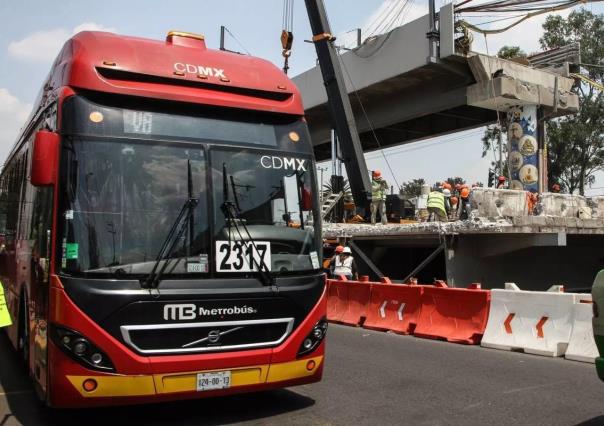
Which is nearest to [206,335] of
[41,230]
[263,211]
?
[263,211]

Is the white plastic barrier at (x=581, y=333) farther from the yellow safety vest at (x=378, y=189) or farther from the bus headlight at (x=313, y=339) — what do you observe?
the yellow safety vest at (x=378, y=189)

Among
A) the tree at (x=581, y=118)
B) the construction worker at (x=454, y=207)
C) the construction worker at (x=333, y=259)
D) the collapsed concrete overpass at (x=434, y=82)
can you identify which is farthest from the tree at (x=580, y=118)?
the construction worker at (x=333, y=259)

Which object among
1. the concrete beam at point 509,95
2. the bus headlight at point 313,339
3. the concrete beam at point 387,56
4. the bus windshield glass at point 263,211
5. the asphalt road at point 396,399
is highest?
the concrete beam at point 387,56

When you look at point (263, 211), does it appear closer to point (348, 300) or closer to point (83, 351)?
point (83, 351)

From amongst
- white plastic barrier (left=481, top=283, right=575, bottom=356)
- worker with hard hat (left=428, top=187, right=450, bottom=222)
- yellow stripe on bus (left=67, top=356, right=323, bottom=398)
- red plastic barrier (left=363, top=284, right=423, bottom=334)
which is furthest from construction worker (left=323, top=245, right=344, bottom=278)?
yellow stripe on bus (left=67, top=356, right=323, bottom=398)

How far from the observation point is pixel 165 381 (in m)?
4.90

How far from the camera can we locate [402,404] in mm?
6148

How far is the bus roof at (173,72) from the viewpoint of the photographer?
17.5 feet

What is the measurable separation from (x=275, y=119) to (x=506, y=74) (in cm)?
2164

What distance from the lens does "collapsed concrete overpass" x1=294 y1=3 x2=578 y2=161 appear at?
24703 millimetres

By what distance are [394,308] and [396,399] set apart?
541cm

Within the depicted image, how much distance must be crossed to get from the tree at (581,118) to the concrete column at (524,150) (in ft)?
59.2

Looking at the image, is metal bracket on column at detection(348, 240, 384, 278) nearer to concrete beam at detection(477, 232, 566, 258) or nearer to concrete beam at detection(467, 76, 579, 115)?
concrete beam at detection(477, 232, 566, 258)

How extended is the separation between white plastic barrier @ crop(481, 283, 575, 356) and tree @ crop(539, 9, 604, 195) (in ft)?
119
